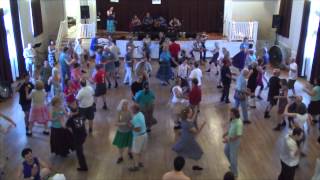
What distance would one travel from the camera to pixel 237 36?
16.2 metres

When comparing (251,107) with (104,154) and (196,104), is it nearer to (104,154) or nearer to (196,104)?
(196,104)

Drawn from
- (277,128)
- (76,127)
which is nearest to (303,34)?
(277,128)

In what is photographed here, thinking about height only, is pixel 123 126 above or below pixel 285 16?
below

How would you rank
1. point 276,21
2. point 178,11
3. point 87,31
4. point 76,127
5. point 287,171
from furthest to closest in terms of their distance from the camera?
point 178,11, point 87,31, point 276,21, point 76,127, point 287,171

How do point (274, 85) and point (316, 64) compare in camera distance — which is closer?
point (274, 85)

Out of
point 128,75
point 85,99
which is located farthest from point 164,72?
point 85,99

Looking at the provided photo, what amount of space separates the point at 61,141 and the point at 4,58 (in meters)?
6.03

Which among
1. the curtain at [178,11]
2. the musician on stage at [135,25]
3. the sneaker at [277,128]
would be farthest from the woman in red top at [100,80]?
the curtain at [178,11]

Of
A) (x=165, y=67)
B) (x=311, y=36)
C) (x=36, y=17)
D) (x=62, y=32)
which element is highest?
(x=36, y=17)

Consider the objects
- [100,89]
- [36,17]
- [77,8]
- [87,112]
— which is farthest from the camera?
[77,8]

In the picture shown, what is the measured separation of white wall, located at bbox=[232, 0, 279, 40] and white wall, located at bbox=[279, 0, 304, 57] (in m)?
2.53

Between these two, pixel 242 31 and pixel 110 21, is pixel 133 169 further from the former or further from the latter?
pixel 110 21

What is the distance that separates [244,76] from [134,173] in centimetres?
344

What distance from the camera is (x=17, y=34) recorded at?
1320cm
